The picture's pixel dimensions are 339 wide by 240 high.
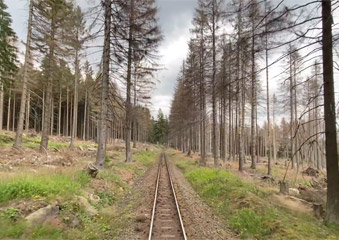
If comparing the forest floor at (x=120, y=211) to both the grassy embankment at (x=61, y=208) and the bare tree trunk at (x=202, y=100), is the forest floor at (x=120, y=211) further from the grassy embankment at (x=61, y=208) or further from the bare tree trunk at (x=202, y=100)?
the bare tree trunk at (x=202, y=100)

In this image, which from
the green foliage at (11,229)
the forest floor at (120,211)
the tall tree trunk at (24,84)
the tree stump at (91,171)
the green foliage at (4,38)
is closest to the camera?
the green foliage at (11,229)

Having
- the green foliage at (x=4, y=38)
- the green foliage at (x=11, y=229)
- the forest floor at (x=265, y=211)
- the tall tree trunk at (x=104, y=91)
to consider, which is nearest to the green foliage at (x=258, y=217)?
the forest floor at (x=265, y=211)

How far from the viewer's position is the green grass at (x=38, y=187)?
602cm

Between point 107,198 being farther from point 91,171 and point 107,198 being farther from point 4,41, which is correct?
point 4,41

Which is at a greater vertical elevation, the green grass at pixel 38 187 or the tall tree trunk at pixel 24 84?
the tall tree trunk at pixel 24 84

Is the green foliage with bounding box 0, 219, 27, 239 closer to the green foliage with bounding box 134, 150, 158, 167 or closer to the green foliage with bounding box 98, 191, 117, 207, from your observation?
the green foliage with bounding box 98, 191, 117, 207

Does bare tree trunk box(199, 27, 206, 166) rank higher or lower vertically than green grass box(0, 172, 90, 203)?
higher

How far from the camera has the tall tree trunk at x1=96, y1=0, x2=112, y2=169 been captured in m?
12.1

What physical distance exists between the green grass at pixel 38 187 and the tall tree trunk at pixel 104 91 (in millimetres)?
3780

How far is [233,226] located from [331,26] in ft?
20.2

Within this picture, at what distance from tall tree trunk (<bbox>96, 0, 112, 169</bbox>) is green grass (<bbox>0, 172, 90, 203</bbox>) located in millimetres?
3780

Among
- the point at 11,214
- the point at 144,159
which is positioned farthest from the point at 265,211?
the point at 144,159

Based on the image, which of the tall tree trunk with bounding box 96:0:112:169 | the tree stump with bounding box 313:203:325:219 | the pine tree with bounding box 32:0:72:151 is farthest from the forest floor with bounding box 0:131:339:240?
the pine tree with bounding box 32:0:72:151

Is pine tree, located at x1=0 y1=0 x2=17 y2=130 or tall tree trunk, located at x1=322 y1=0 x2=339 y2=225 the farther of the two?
pine tree, located at x1=0 y1=0 x2=17 y2=130
